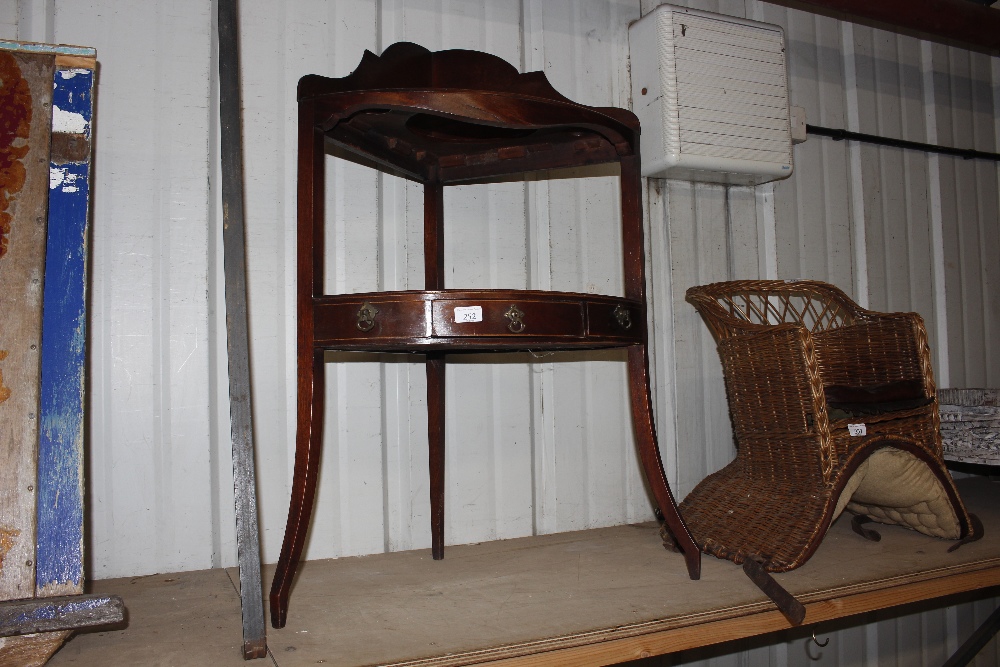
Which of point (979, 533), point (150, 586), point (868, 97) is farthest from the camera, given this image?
point (868, 97)

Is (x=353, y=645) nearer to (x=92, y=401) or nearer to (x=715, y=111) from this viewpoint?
(x=92, y=401)

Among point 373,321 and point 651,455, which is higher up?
point 373,321

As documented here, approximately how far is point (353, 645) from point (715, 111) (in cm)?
176

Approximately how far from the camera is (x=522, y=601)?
1447 millimetres

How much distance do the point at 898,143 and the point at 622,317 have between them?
1932 mm

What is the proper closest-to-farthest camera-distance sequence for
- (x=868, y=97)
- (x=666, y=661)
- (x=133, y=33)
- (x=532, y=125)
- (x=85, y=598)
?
(x=85, y=598), (x=532, y=125), (x=133, y=33), (x=666, y=661), (x=868, y=97)

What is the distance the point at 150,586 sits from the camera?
1578mm

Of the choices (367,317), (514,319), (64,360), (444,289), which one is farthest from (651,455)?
(64,360)

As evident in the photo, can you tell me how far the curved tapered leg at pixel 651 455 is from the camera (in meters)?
1.54

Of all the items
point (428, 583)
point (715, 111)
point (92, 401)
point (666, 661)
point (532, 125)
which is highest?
point (715, 111)

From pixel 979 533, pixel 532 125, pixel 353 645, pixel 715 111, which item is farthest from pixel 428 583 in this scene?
pixel 715 111

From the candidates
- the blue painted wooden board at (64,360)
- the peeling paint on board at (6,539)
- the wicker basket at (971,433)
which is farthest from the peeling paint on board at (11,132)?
the wicker basket at (971,433)

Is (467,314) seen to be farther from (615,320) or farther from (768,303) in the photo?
(768,303)

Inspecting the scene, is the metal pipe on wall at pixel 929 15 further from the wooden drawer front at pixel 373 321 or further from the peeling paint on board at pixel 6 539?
the peeling paint on board at pixel 6 539
